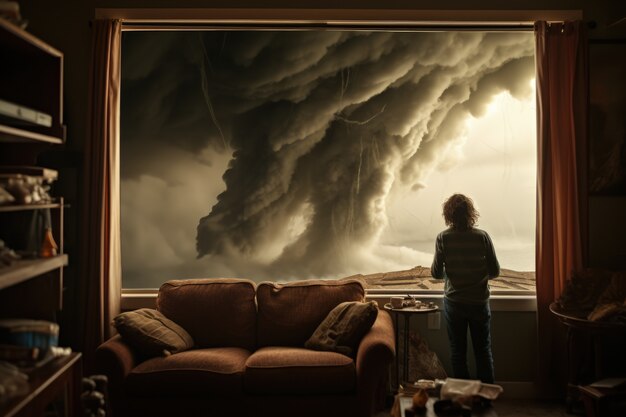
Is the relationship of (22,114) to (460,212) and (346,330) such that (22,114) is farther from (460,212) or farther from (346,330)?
(460,212)

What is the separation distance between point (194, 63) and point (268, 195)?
3.65 feet

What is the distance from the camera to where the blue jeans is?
4.09 meters

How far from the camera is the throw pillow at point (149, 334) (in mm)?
3814

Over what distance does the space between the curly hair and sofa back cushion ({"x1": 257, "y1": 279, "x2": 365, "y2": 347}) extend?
78 centimetres

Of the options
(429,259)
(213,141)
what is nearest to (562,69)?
(429,259)

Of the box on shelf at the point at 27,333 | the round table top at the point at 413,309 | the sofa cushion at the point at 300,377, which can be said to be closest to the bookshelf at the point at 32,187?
the box on shelf at the point at 27,333

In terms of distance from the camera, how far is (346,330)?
3896 mm

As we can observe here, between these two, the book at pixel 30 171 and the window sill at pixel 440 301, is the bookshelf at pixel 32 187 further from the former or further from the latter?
the window sill at pixel 440 301

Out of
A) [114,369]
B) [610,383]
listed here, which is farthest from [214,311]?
[610,383]

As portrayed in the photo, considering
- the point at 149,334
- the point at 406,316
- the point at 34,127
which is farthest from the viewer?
the point at 406,316

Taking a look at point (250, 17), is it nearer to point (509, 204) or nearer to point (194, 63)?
point (194, 63)

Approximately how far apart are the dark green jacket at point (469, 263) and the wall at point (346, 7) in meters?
0.60

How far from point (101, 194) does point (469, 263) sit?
2.49m

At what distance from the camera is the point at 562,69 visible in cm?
444
